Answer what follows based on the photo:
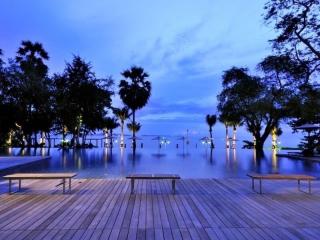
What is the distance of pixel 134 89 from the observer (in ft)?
115

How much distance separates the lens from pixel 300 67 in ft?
51.9

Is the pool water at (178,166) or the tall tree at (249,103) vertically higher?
the tall tree at (249,103)

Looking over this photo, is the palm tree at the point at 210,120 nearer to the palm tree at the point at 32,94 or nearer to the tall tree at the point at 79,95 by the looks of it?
the tall tree at the point at 79,95

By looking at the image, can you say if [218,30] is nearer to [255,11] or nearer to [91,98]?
[255,11]

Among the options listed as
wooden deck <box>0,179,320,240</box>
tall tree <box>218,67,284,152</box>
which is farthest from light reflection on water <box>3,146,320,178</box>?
tall tree <box>218,67,284,152</box>

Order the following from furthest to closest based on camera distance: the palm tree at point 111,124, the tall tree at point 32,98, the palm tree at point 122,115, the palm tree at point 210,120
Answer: the palm tree at point 210,120
the palm tree at point 122,115
the palm tree at point 111,124
the tall tree at point 32,98

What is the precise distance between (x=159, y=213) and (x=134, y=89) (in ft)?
98.3

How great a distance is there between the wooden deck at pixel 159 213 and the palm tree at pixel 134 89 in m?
26.6

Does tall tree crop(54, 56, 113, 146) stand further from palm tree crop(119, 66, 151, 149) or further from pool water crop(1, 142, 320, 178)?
pool water crop(1, 142, 320, 178)

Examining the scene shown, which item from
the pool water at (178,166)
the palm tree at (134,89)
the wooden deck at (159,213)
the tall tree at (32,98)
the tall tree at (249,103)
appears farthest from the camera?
the palm tree at (134,89)

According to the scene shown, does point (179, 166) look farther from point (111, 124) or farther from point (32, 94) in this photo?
point (111, 124)

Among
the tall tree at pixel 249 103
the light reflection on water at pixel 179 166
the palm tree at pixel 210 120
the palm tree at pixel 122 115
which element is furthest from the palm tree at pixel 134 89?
the light reflection on water at pixel 179 166

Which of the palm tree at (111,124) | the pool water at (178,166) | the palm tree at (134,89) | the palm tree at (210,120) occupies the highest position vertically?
the palm tree at (134,89)

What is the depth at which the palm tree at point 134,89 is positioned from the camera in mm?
35031
